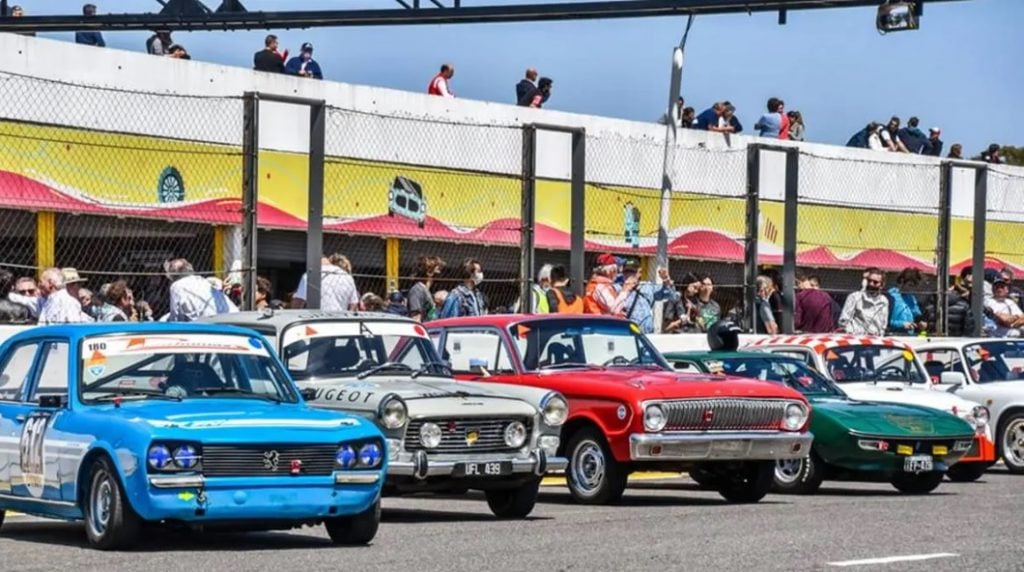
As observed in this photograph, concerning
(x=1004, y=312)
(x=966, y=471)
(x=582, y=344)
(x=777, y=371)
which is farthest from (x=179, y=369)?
(x=1004, y=312)

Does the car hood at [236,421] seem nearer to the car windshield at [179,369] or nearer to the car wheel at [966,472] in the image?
the car windshield at [179,369]

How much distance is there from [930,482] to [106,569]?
9039 mm

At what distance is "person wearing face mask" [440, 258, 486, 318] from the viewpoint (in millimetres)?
20469

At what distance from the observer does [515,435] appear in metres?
14.5

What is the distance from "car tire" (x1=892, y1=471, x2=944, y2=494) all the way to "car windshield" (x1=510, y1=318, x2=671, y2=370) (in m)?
2.32

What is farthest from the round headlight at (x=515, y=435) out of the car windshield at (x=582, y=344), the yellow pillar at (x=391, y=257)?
the yellow pillar at (x=391, y=257)

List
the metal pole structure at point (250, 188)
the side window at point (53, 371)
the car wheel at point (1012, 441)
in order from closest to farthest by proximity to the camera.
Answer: the side window at point (53, 371), the metal pole structure at point (250, 188), the car wheel at point (1012, 441)

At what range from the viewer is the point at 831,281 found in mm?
32062

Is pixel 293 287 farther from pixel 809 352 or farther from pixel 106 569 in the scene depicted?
pixel 106 569

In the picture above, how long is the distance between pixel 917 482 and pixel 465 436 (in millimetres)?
5280

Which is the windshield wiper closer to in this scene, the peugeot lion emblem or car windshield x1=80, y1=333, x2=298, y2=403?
car windshield x1=80, y1=333, x2=298, y2=403

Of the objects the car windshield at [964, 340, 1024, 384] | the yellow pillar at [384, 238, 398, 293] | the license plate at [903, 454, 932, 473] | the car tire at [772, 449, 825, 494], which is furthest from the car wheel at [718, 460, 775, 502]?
the yellow pillar at [384, 238, 398, 293]

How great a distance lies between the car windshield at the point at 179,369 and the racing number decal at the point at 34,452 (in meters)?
0.31

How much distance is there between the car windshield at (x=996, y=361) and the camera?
21.7 metres
